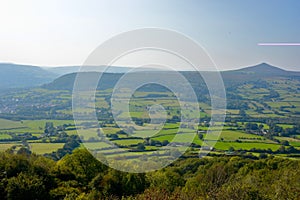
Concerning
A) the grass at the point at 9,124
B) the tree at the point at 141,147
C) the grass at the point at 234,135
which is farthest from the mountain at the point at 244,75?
the tree at the point at 141,147

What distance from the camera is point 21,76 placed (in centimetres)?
15438

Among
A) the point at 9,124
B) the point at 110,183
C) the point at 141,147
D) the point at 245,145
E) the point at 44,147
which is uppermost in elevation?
the point at 110,183

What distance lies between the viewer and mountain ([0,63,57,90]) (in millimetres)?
136450

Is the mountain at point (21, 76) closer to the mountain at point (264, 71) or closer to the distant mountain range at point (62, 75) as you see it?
the distant mountain range at point (62, 75)

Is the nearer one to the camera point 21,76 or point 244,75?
point 244,75

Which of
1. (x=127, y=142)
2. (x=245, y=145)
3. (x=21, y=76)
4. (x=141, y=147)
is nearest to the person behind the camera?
(x=141, y=147)

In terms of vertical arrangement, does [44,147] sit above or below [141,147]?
below

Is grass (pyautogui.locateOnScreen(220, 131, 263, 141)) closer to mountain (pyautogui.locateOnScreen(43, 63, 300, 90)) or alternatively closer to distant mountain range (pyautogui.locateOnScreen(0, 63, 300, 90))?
distant mountain range (pyautogui.locateOnScreen(0, 63, 300, 90))

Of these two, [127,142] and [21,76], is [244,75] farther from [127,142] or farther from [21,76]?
[21,76]

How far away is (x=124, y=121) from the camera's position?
18938 millimetres

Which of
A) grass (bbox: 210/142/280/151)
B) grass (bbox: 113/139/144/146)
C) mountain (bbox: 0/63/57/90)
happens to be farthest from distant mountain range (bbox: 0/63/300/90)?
grass (bbox: 210/142/280/151)

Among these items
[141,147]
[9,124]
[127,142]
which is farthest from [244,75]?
[127,142]

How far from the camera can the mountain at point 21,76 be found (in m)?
136

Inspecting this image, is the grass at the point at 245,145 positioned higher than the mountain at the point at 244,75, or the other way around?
the mountain at the point at 244,75
